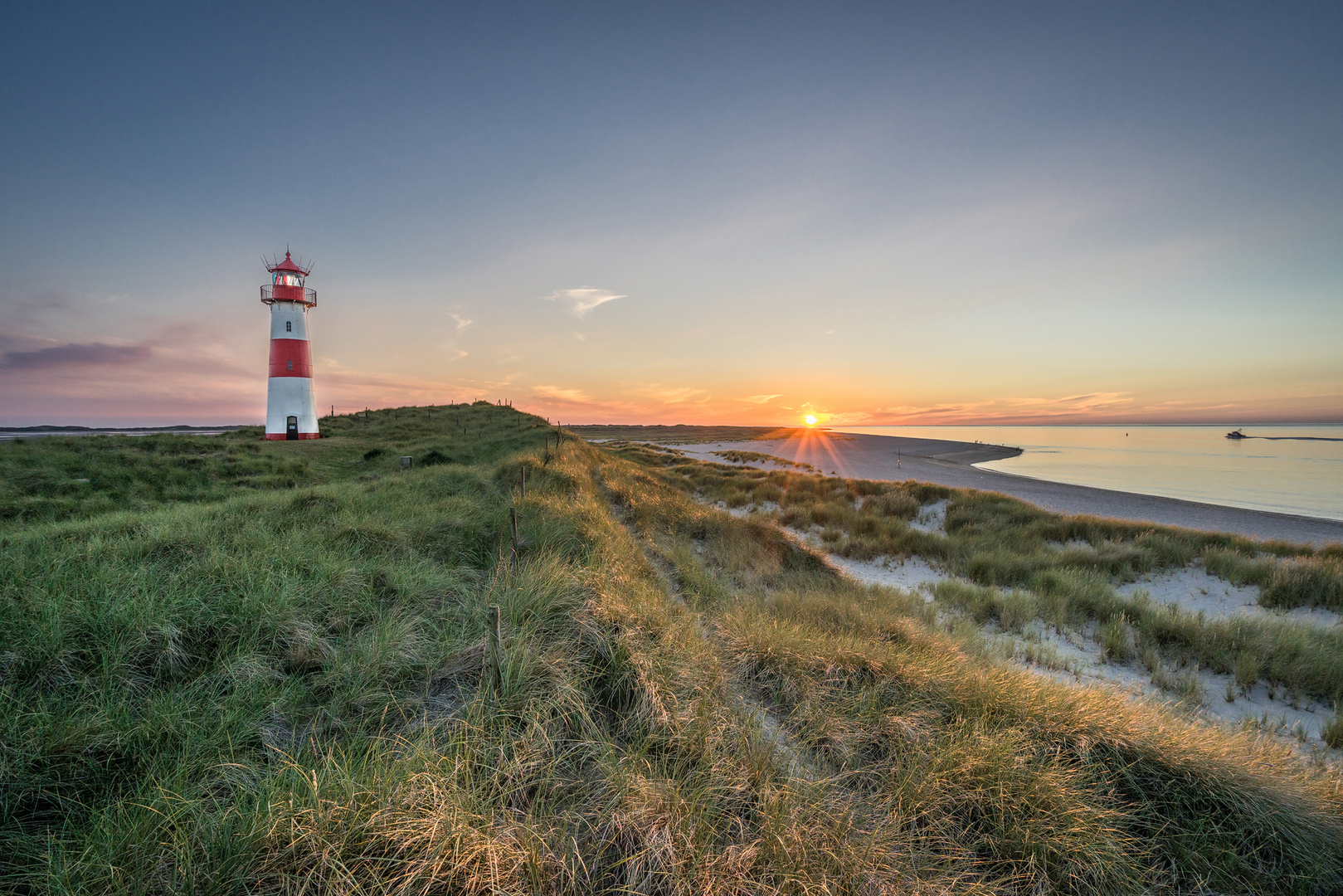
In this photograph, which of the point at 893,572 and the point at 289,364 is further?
the point at 289,364

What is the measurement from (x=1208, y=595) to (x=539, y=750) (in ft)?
43.6

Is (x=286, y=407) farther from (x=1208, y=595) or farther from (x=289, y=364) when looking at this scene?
(x=1208, y=595)

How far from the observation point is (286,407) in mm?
29484

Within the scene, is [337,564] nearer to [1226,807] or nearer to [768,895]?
[768,895]

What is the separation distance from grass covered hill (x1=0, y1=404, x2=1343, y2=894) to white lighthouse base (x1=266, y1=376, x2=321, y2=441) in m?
28.7

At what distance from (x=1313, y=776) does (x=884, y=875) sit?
442cm

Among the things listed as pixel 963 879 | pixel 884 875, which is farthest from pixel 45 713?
pixel 963 879

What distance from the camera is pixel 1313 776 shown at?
152 inches

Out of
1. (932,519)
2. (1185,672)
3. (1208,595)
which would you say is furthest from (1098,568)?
(932,519)

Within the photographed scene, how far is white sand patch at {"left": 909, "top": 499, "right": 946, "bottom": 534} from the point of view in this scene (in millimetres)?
14797

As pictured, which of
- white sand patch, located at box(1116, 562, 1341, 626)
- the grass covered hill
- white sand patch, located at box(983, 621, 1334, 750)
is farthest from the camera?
white sand patch, located at box(1116, 562, 1341, 626)

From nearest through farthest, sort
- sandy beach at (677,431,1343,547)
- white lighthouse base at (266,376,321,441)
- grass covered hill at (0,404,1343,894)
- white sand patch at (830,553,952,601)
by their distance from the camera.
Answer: grass covered hill at (0,404,1343,894) < white sand patch at (830,553,952,601) < sandy beach at (677,431,1343,547) < white lighthouse base at (266,376,321,441)

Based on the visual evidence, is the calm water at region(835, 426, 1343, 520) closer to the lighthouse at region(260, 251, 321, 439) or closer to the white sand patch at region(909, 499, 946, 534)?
the white sand patch at region(909, 499, 946, 534)

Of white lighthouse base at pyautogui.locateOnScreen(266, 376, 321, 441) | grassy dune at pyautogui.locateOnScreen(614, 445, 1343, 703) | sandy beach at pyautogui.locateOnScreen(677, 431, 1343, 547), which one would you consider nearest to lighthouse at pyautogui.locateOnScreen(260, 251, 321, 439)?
white lighthouse base at pyautogui.locateOnScreen(266, 376, 321, 441)
